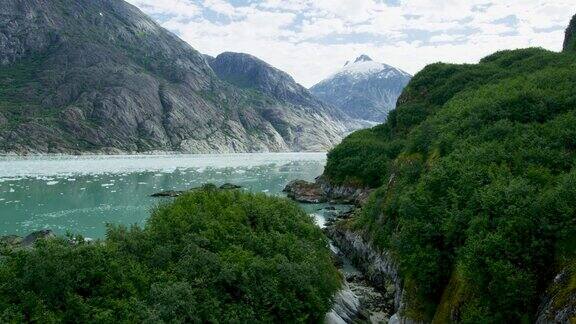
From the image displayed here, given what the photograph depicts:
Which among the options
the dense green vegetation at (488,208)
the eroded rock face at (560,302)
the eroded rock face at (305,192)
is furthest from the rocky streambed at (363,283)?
the eroded rock face at (305,192)

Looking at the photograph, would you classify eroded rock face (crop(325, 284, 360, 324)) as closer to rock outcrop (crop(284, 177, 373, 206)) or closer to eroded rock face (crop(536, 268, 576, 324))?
eroded rock face (crop(536, 268, 576, 324))

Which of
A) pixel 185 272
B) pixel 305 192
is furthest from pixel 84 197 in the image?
pixel 185 272

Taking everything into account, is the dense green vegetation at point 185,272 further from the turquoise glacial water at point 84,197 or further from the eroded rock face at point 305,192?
the eroded rock face at point 305,192

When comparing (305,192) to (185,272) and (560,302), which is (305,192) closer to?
(185,272)

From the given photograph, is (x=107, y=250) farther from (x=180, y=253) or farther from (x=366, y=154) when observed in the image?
(x=366, y=154)

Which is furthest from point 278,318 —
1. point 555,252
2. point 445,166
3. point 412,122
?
point 412,122

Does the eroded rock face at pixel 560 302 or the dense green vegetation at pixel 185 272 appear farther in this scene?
the dense green vegetation at pixel 185 272
